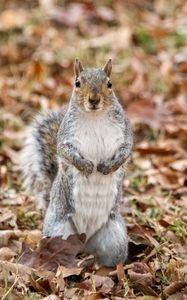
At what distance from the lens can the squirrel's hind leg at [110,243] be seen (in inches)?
148

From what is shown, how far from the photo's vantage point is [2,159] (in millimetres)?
4984

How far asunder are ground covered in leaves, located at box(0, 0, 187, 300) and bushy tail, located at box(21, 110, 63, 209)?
174 mm

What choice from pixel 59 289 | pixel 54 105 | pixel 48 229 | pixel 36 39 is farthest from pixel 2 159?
pixel 36 39

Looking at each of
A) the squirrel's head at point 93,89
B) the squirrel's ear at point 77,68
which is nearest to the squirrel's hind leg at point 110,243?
the squirrel's head at point 93,89

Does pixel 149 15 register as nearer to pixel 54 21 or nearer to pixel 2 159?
pixel 54 21

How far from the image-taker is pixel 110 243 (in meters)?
3.80

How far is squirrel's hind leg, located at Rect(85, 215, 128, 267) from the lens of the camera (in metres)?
3.76

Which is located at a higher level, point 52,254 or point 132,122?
point 132,122

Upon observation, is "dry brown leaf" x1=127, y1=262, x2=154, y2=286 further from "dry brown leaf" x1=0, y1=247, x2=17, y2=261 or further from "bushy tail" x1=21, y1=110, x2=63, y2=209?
"bushy tail" x1=21, y1=110, x2=63, y2=209

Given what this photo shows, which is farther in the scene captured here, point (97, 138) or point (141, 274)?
point (97, 138)

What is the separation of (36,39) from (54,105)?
1.56 metres

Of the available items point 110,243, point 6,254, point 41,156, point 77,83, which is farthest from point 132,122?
point 6,254

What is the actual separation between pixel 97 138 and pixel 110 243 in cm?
51

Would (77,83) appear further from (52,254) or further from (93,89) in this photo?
(52,254)
